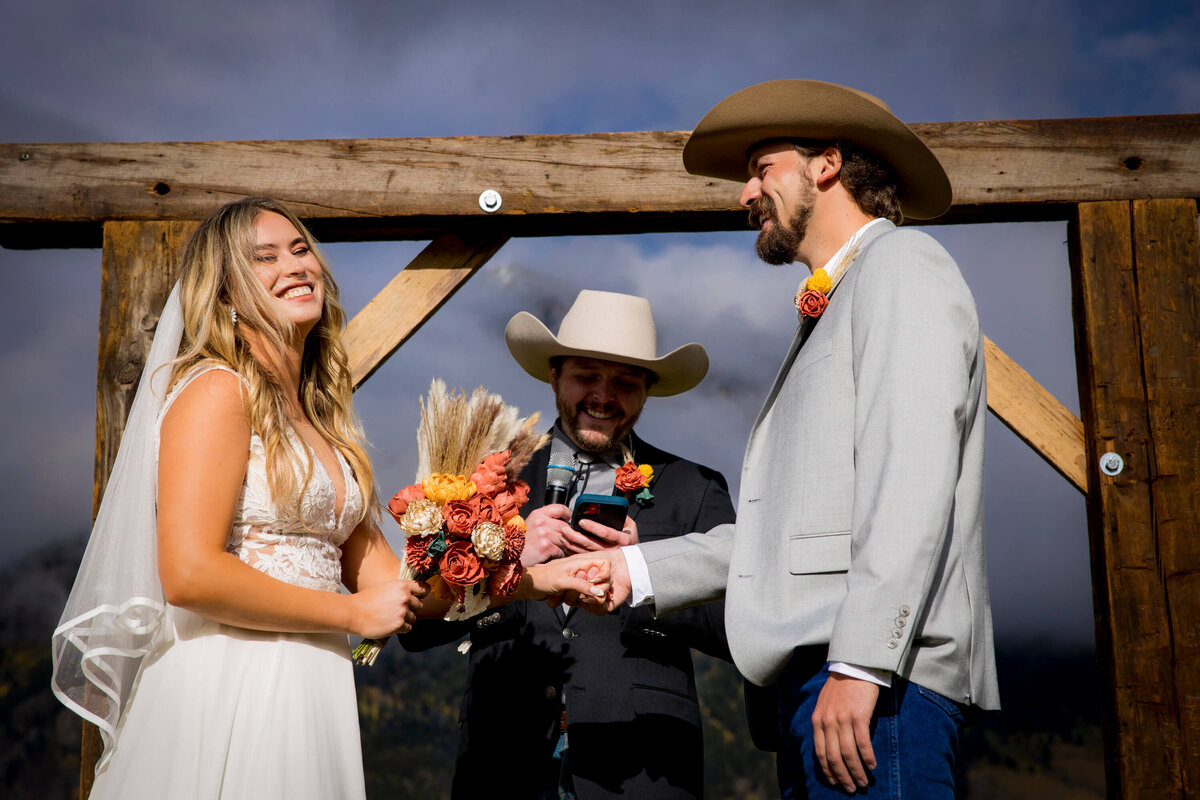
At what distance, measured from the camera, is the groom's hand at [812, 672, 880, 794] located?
184 cm

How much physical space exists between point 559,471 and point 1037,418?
186 centimetres

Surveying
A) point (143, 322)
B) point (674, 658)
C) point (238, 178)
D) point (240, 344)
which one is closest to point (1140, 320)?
point (674, 658)

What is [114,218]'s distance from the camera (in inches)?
156

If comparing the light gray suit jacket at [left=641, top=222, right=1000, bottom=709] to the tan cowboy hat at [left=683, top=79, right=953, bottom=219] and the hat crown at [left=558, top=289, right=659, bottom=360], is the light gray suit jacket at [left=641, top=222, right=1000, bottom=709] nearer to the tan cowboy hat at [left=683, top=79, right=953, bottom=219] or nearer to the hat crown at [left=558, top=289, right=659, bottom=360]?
the tan cowboy hat at [left=683, top=79, right=953, bottom=219]

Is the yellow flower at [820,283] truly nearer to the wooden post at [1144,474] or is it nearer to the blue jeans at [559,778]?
the blue jeans at [559,778]

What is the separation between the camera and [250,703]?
7.41 ft

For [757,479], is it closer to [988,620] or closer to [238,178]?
[988,620]

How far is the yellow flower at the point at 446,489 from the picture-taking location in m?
2.34

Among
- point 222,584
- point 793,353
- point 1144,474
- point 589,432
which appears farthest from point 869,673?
point 1144,474

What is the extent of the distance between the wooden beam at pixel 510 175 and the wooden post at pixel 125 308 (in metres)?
0.08

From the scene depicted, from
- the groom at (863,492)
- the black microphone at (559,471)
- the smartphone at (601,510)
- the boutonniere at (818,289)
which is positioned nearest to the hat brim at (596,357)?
the black microphone at (559,471)

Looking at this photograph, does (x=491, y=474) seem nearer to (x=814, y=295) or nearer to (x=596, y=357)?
(x=814, y=295)

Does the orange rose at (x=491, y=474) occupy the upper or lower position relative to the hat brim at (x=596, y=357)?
lower

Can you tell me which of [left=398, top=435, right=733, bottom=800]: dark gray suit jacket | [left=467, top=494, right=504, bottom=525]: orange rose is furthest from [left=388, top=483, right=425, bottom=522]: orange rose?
[left=398, top=435, right=733, bottom=800]: dark gray suit jacket
